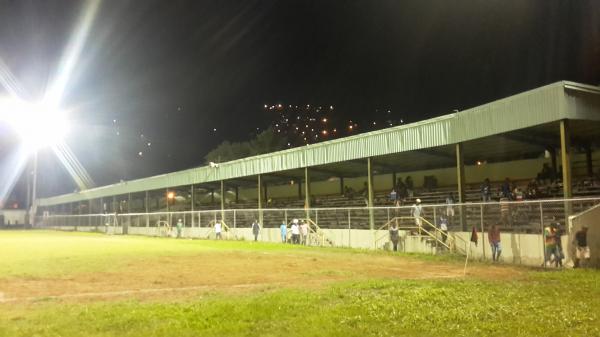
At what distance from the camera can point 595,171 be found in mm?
29562

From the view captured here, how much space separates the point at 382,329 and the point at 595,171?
87.3ft

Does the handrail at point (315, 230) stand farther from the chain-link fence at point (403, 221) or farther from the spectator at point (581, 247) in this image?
the spectator at point (581, 247)

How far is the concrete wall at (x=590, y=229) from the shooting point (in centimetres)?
1659

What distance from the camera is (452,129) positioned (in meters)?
26.5

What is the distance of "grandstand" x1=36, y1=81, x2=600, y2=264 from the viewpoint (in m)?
21.1

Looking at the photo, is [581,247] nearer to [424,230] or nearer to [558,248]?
[558,248]

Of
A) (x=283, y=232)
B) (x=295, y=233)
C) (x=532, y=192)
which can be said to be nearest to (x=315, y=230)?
(x=295, y=233)

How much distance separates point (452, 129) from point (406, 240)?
5987 mm

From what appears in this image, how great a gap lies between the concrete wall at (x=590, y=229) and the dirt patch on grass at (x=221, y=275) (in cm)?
198

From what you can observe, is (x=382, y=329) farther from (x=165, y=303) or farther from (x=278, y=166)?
(x=278, y=166)

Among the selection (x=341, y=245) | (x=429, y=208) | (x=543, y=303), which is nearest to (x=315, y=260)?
(x=429, y=208)

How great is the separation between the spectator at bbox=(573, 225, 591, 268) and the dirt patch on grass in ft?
6.14

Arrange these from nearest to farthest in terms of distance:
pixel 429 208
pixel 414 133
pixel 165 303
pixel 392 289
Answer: pixel 165 303, pixel 392 289, pixel 429 208, pixel 414 133

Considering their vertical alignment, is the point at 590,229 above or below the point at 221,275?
above
